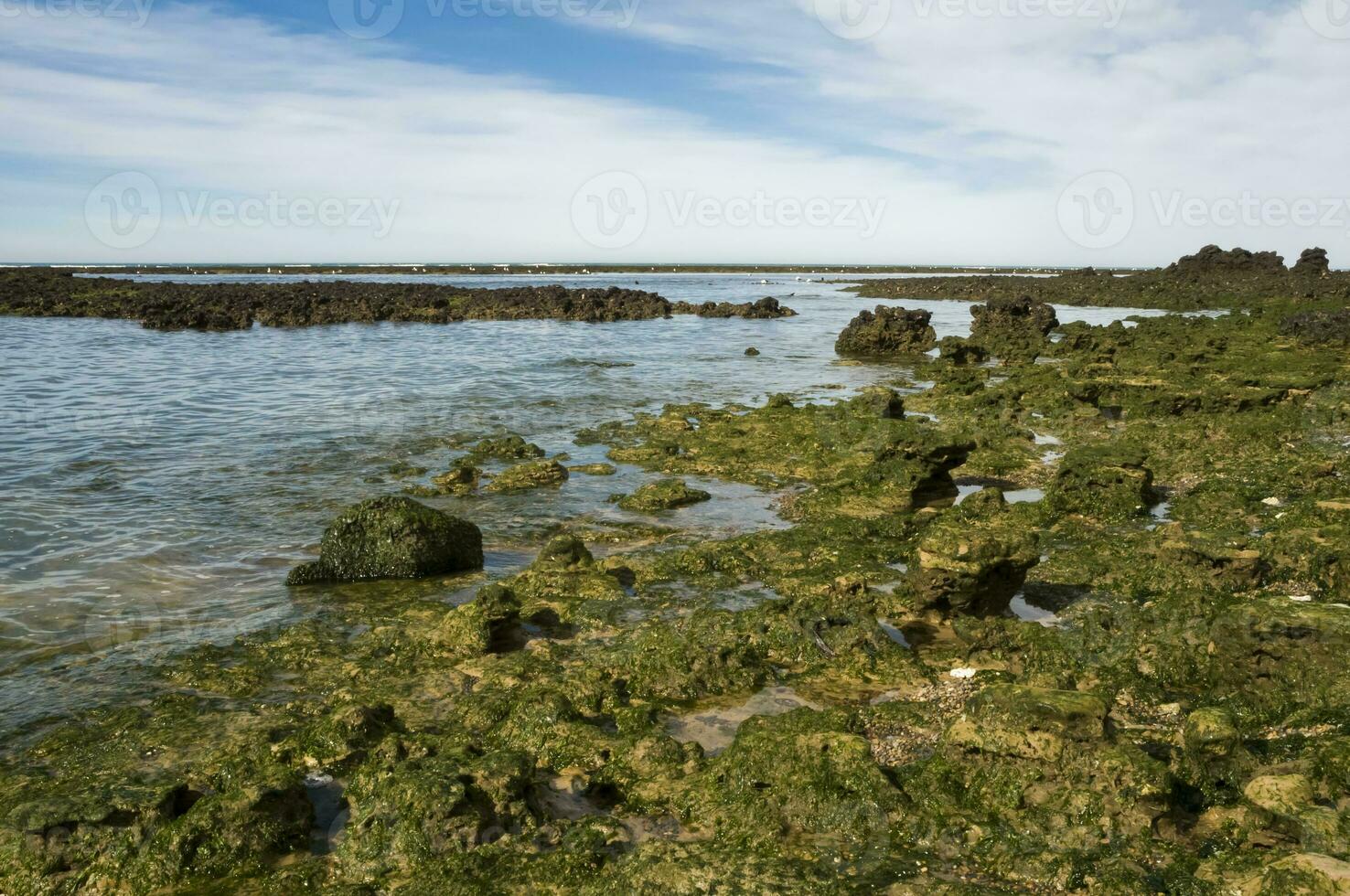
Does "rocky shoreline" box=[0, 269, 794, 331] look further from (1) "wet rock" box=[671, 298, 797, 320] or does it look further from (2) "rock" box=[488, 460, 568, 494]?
(2) "rock" box=[488, 460, 568, 494]

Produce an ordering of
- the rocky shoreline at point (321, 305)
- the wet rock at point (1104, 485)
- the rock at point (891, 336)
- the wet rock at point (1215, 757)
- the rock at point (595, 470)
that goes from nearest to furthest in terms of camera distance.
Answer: the wet rock at point (1215, 757) < the wet rock at point (1104, 485) < the rock at point (595, 470) < the rock at point (891, 336) < the rocky shoreline at point (321, 305)

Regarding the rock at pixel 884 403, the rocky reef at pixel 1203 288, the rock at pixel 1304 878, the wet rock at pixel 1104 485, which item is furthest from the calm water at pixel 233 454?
the rocky reef at pixel 1203 288

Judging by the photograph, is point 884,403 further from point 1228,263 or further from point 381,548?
point 1228,263

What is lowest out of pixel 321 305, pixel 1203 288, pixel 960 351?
pixel 960 351

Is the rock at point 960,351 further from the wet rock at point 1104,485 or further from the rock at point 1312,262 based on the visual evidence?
the rock at point 1312,262

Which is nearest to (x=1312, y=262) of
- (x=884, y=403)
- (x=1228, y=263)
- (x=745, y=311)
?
(x=1228, y=263)

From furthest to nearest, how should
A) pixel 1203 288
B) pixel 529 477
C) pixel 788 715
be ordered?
pixel 1203 288 < pixel 529 477 < pixel 788 715

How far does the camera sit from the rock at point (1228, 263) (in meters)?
88.5

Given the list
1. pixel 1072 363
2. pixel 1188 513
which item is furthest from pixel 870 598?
pixel 1072 363

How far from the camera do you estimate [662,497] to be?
52.0ft

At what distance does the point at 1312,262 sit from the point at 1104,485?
304ft

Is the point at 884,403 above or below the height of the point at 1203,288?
below

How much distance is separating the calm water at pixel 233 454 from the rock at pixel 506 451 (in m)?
0.86

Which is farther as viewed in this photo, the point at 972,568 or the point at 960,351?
the point at 960,351
